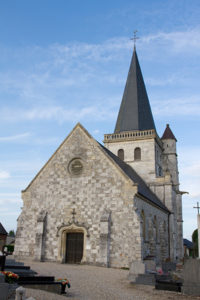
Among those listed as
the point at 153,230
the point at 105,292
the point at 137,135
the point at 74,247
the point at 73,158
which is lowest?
the point at 105,292

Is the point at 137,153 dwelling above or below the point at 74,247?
above

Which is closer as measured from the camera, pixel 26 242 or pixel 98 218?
pixel 98 218

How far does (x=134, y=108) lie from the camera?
3816 cm

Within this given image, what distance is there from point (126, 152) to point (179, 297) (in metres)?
25.2

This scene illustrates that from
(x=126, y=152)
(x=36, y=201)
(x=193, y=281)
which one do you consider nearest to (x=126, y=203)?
(x=36, y=201)

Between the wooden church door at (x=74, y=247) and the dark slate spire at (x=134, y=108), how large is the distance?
1756cm

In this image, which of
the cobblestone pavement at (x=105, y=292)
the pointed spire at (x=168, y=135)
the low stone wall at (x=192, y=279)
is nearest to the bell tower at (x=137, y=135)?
the pointed spire at (x=168, y=135)

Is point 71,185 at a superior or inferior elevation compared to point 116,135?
inferior

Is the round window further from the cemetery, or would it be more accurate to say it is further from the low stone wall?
the low stone wall

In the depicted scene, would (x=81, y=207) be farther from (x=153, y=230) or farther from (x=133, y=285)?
(x=133, y=285)

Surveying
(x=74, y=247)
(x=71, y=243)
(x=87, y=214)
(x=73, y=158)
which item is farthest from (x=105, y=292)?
(x=73, y=158)

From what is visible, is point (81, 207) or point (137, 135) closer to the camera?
point (81, 207)

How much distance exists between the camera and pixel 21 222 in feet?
81.5

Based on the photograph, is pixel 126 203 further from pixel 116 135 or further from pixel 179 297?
pixel 116 135
